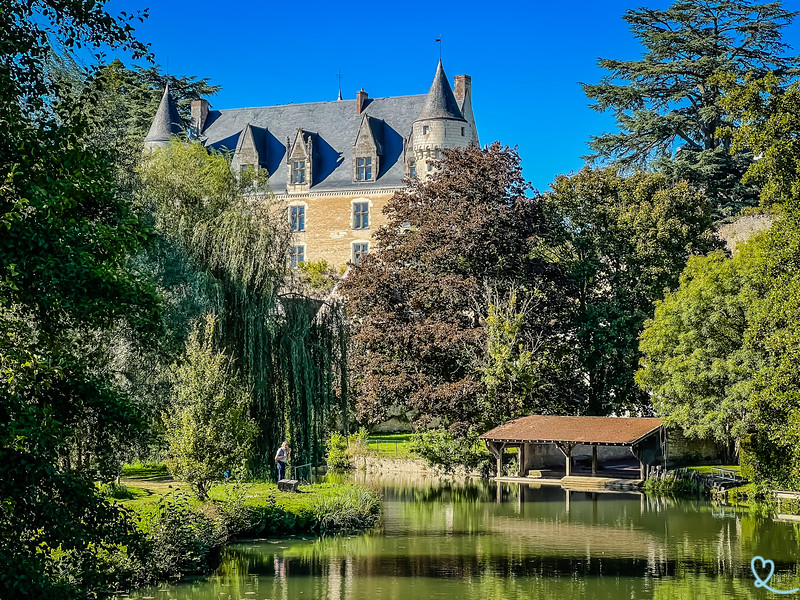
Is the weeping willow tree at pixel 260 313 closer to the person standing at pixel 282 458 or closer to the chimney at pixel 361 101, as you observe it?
the person standing at pixel 282 458

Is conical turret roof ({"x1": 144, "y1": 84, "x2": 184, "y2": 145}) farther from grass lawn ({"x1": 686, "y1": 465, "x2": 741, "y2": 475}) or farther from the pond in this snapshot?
the pond

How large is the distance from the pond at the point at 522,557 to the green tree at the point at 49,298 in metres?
5.16

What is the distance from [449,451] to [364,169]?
25225mm

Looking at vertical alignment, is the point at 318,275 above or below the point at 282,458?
above

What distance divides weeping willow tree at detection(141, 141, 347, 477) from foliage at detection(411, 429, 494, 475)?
27.1ft

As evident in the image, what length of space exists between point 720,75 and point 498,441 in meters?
13.4

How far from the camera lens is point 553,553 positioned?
54.3ft

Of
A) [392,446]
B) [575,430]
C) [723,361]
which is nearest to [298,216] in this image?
[392,446]

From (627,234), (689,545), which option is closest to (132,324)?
(689,545)

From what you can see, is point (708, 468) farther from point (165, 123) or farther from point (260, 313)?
point (165, 123)

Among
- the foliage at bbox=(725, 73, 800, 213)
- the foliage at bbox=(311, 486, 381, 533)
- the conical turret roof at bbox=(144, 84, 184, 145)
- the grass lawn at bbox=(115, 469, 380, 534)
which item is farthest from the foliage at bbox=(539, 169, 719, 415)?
the conical turret roof at bbox=(144, 84, 184, 145)

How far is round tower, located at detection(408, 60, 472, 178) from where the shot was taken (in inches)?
1918

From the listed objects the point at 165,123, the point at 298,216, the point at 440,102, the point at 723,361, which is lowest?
the point at 723,361

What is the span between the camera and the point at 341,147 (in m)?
54.0
